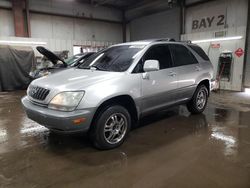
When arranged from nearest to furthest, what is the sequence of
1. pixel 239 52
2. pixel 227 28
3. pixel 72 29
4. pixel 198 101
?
pixel 198 101, pixel 239 52, pixel 227 28, pixel 72 29

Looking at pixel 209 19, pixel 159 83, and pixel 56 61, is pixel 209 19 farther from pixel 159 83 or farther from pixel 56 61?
pixel 159 83

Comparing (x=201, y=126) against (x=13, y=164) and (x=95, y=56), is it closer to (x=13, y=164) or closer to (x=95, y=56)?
(x=95, y=56)

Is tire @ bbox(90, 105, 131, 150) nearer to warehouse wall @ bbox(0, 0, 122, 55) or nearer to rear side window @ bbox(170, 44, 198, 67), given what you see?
rear side window @ bbox(170, 44, 198, 67)

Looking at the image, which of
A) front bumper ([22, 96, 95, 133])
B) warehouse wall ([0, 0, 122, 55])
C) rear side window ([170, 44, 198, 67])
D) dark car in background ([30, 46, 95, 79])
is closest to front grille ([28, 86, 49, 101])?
front bumper ([22, 96, 95, 133])

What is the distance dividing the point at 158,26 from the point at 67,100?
1026 cm

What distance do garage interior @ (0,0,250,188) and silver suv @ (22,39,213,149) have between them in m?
0.46

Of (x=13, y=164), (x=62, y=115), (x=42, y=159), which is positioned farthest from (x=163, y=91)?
(x=13, y=164)

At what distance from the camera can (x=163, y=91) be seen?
11.6 feet

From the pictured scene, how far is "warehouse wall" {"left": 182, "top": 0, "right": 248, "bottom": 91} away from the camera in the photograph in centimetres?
808

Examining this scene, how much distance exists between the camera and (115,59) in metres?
3.49

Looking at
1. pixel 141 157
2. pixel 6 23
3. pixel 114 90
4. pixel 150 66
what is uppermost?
pixel 6 23

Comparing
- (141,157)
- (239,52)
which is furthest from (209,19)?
(141,157)

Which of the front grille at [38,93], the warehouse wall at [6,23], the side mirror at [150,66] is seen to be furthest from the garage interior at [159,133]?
the side mirror at [150,66]

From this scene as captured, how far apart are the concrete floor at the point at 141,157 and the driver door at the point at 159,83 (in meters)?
0.57
